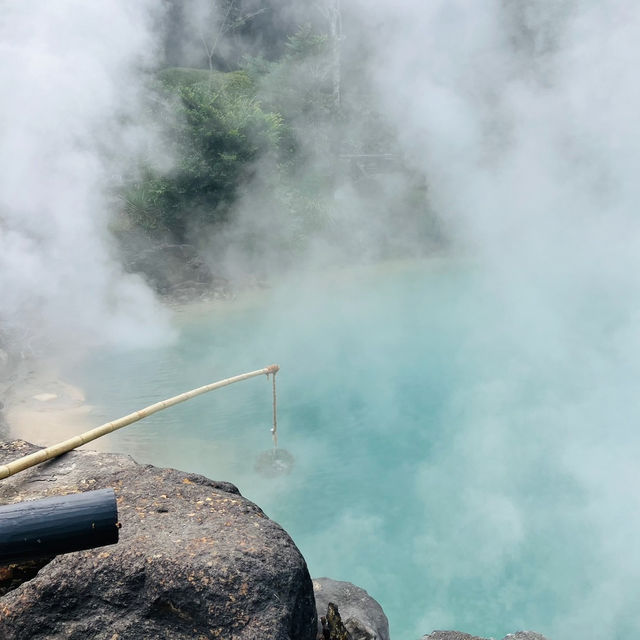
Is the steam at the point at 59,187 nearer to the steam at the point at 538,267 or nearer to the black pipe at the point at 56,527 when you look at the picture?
the steam at the point at 538,267

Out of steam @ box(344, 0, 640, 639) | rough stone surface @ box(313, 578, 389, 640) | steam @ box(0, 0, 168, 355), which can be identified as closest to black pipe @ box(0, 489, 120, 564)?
rough stone surface @ box(313, 578, 389, 640)

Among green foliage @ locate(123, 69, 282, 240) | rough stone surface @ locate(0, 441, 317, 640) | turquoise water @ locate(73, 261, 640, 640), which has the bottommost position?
rough stone surface @ locate(0, 441, 317, 640)

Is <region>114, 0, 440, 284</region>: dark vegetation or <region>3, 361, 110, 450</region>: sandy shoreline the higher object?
<region>114, 0, 440, 284</region>: dark vegetation

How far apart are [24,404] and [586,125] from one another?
811 cm

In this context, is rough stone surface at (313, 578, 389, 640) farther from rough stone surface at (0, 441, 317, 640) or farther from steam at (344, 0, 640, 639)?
rough stone surface at (0, 441, 317, 640)

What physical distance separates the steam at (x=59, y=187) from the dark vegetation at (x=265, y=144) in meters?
1.68

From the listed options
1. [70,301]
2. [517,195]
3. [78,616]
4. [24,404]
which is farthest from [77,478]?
[517,195]

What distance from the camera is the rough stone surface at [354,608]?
113 inches

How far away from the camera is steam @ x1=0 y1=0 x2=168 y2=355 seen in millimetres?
7523

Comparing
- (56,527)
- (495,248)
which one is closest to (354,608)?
(56,527)

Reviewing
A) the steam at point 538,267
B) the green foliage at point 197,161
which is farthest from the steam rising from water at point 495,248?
the green foliage at point 197,161

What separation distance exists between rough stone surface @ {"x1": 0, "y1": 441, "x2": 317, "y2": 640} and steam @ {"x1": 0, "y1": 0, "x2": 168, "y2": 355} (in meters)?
6.38

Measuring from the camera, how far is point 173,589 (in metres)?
1.69

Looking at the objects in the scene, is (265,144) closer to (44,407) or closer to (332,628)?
(44,407)
